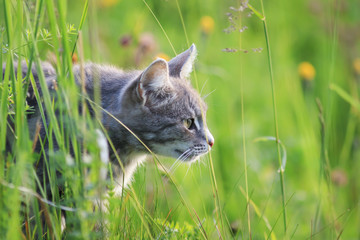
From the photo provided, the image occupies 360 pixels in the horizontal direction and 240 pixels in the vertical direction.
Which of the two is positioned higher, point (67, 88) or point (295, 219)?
point (67, 88)

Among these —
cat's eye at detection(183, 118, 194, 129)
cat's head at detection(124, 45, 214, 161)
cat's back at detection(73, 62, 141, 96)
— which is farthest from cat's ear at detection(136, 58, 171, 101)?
cat's eye at detection(183, 118, 194, 129)

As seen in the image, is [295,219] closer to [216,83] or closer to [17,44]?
[216,83]

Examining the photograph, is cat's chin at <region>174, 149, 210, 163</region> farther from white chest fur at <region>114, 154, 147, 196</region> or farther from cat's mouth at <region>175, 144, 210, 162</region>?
white chest fur at <region>114, 154, 147, 196</region>

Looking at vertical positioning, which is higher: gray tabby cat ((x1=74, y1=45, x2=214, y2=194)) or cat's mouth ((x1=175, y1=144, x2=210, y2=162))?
gray tabby cat ((x1=74, y1=45, x2=214, y2=194))

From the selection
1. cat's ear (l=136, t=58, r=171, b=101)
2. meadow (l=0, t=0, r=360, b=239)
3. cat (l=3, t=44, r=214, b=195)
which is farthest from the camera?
meadow (l=0, t=0, r=360, b=239)

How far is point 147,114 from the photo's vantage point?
2.24 meters

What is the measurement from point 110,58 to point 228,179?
1298 millimetres

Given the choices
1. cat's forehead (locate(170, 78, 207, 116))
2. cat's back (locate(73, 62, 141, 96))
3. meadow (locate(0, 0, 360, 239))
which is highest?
cat's back (locate(73, 62, 141, 96))

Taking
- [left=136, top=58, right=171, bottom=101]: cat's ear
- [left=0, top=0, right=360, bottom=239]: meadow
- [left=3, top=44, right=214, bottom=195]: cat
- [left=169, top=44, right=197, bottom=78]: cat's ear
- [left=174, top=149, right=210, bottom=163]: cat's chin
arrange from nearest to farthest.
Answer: [left=136, top=58, right=171, bottom=101]: cat's ear, [left=3, top=44, right=214, bottom=195]: cat, [left=174, top=149, right=210, bottom=163]: cat's chin, [left=169, top=44, right=197, bottom=78]: cat's ear, [left=0, top=0, right=360, bottom=239]: meadow

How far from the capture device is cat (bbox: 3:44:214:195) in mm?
2178

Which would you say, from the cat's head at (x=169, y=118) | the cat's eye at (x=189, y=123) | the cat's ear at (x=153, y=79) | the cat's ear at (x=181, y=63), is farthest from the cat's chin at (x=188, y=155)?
the cat's ear at (x=181, y=63)

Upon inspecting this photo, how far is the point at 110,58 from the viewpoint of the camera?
388cm

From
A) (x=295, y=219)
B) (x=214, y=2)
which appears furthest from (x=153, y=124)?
(x=214, y=2)

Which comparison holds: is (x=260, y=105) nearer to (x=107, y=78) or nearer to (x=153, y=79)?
(x=107, y=78)
